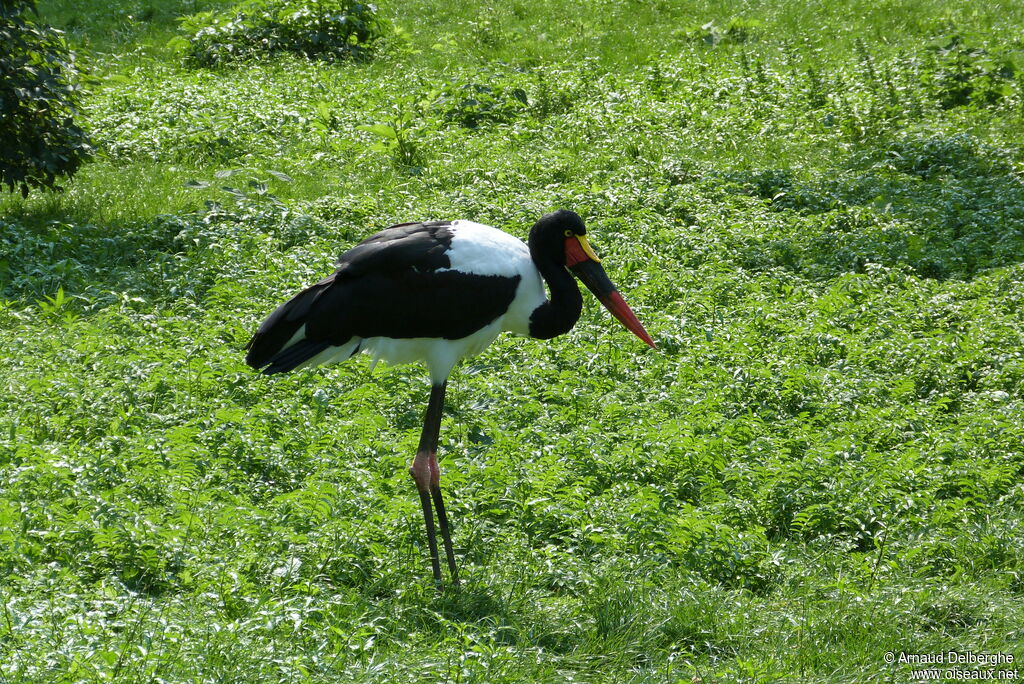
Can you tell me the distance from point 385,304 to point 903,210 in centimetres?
573

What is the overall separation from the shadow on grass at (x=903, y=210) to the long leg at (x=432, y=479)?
13.7 feet

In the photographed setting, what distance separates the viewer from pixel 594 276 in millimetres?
5785

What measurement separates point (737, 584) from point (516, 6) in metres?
13.3

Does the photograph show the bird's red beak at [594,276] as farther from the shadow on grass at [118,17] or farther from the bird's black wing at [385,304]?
the shadow on grass at [118,17]

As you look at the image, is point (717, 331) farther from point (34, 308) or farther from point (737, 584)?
point (34, 308)

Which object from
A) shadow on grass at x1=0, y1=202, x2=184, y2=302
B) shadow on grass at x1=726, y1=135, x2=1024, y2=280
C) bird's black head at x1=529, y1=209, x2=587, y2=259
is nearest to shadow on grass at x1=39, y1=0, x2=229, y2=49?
shadow on grass at x1=0, y1=202, x2=184, y2=302

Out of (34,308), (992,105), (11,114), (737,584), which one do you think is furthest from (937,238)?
(11,114)

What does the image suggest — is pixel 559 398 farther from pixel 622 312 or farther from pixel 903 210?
pixel 903 210

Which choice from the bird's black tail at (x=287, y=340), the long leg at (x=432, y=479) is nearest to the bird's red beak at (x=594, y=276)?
the long leg at (x=432, y=479)

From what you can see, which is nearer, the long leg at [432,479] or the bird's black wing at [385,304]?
the long leg at [432,479]

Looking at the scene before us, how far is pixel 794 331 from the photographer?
760 cm

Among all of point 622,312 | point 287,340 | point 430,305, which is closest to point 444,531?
point 430,305

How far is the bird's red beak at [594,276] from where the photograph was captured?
573 centimetres

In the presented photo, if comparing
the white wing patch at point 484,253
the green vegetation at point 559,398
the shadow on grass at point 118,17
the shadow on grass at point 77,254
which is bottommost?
the shadow on grass at point 118,17
